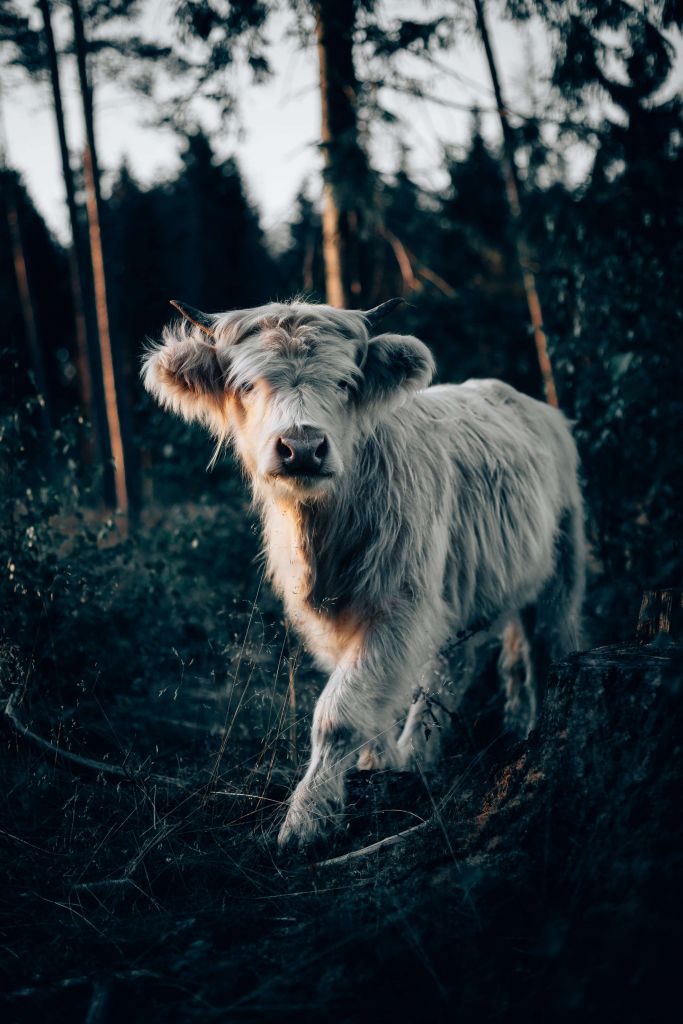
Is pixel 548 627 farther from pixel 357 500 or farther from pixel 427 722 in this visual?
pixel 357 500

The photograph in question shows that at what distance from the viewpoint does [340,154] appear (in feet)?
23.0

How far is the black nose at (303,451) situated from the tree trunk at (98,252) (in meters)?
8.92

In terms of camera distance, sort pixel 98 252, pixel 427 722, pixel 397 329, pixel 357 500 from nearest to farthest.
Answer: pixel 357 500
pixel 427 722
pixel 397 329
pixel 98 252

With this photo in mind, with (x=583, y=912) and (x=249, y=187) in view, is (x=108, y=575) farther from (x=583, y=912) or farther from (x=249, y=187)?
(x=249, y=187)

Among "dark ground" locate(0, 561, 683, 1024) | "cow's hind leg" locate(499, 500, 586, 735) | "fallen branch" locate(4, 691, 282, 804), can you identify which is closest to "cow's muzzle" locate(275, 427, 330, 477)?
"dark ground" locate(0, 561, 683, 1024)

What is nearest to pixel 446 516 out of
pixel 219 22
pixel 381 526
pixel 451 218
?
pixel 381 526

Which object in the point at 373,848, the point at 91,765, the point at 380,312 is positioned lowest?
the point at 373,848

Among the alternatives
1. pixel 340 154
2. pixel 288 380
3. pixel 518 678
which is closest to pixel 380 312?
pixel 288 380

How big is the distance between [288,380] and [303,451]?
50cm

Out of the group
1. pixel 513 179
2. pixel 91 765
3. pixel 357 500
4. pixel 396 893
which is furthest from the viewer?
pixel 513 179

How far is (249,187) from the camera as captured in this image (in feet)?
137

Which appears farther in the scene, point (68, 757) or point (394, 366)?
point (394, 366)

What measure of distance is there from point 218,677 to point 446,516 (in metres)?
1.87

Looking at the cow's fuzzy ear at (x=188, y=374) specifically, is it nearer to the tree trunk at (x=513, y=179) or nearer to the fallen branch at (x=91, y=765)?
the fallen branch at (x=91, y=765)
